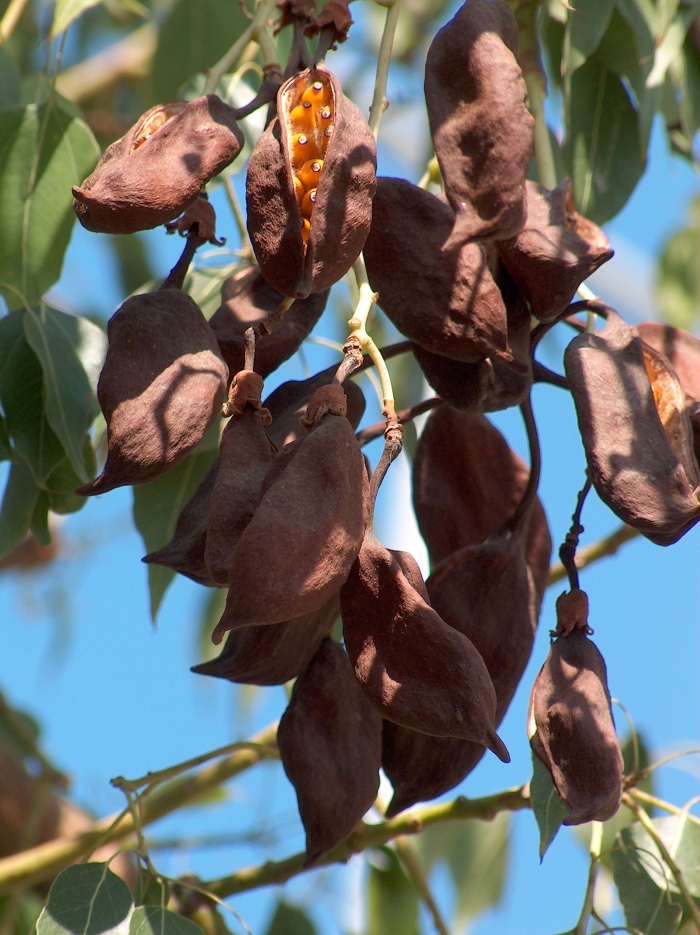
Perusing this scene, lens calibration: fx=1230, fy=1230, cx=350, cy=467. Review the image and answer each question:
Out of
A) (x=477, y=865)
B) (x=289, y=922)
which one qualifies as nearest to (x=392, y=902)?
(x=289, y=922)

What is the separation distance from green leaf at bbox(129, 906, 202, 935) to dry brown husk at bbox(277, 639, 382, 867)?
4.3 inches

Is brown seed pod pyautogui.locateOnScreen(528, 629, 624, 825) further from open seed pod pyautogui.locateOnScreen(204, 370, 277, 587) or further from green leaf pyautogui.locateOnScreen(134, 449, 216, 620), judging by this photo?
green leaf pyautogui.locateOnScreen(134, 449, 216, 620)

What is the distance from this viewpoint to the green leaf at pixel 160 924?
0.78m

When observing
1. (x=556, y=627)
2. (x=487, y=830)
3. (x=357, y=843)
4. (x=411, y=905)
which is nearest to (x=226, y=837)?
(x=411, y=905)

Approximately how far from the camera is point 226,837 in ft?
4.75

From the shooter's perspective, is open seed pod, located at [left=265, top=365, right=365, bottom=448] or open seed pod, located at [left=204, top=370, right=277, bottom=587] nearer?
open seed pod, located at [left=204, top=370, right=277, bottom=587]

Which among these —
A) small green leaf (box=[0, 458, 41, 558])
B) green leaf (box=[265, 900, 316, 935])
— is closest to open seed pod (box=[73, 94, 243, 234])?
small green leaf (box=[0, 458, 41, 558])

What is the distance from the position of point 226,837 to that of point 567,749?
2.89 feet

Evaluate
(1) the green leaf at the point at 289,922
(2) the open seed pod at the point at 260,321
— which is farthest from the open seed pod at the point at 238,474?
(1) the green leaf at the point at 289,922

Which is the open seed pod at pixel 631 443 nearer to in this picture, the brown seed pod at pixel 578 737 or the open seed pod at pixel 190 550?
the brown seed pod at pixel 578 737

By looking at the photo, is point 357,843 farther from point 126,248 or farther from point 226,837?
point 126,248

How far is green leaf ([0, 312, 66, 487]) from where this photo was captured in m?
0.92

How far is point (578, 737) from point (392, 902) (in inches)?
28.8

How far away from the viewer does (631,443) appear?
65 centimetres
